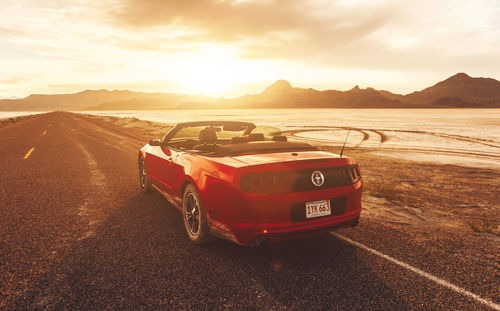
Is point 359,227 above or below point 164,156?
below

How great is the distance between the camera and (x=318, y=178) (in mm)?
3287

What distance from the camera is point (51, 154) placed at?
1151cm

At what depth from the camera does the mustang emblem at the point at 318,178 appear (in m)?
3.26

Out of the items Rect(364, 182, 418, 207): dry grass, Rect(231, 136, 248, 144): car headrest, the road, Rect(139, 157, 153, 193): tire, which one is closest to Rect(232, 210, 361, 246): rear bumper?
the road

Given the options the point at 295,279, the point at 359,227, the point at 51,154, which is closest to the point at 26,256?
the point at 295,279

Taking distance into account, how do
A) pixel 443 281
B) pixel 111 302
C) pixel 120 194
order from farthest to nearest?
pixel 120 194
pixel 443 281
pixel 111 302

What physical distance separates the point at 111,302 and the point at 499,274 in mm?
3742

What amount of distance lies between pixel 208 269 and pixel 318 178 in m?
1.48

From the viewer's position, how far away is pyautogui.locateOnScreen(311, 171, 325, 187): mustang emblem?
128 inches

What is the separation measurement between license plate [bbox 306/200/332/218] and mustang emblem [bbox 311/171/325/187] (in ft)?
0.62

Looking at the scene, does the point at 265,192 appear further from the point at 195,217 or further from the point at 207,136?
the point at 207,136

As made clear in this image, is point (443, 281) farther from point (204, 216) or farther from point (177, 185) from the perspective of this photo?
point (177, 185)

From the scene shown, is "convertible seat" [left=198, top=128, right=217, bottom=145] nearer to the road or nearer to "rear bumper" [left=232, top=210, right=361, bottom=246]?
the road

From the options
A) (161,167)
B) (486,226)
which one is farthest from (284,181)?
(486,226)
